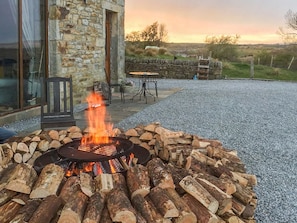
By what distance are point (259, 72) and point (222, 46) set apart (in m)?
3.41

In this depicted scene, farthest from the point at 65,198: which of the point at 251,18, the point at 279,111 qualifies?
Result: the point at 251,18

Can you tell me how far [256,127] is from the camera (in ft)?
23.2

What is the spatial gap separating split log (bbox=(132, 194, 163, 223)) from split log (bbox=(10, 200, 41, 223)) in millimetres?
701

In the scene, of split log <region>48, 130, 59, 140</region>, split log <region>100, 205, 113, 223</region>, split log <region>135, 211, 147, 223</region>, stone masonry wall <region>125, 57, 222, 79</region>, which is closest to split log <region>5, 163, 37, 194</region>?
split log <region>100, 205, 113, 223</region>

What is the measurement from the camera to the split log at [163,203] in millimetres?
2498

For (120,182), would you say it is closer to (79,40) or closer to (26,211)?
(26,211)

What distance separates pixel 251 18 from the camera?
2131 centimetres

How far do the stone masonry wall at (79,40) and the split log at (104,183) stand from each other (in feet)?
17.6

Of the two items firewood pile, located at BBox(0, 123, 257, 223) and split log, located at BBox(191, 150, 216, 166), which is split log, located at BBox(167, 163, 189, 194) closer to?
firewood pile, located at BBox(0, 123, 257, 223)

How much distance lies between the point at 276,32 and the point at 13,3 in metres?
21.8

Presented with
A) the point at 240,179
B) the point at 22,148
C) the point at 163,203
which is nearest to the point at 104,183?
the point at 163,203

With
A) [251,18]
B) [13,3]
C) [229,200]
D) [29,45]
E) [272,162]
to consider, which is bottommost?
[272,162]

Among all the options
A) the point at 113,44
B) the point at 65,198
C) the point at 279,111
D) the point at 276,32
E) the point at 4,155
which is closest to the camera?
the point at 65,198

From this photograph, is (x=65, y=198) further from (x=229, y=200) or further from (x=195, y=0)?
(x=195, y=0)
